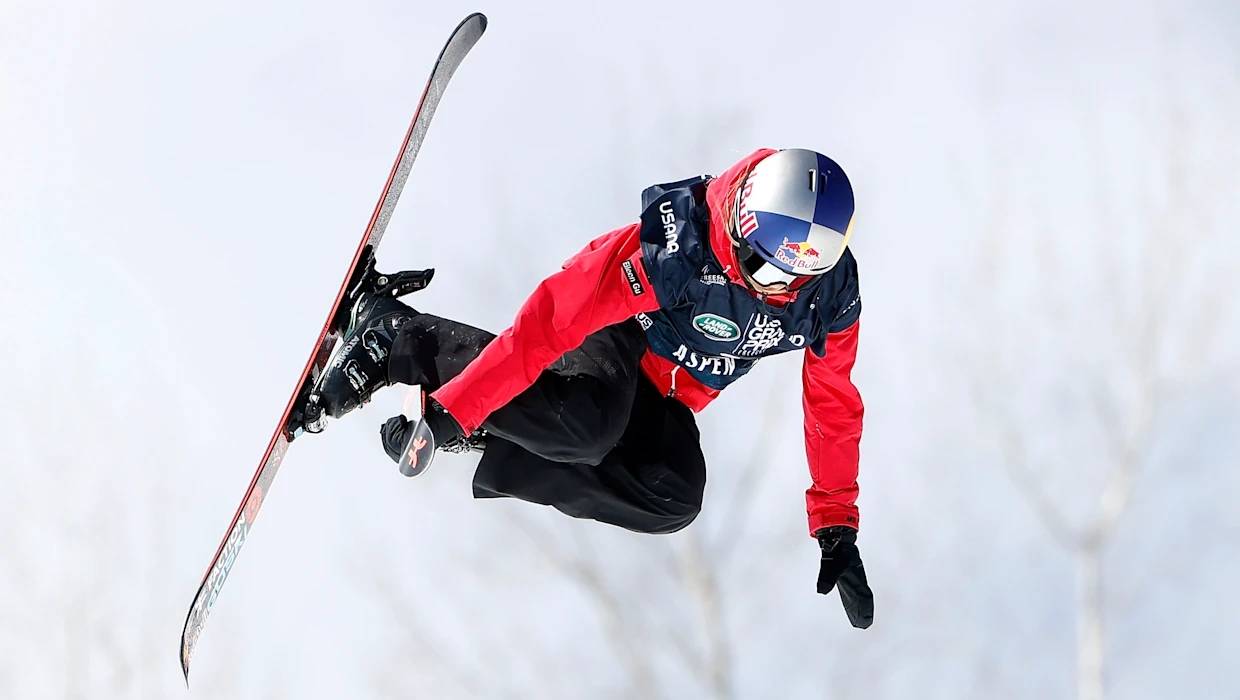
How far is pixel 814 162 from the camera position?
3662 millimetres

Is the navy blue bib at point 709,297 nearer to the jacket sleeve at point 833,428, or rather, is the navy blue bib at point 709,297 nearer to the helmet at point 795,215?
the jacket sleeve at point 833,428

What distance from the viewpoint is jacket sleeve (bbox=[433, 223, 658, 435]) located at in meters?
3.86

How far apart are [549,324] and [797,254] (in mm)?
858

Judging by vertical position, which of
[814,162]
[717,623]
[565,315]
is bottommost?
[717,623]

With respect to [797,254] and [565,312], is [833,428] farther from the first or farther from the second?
[565,312]

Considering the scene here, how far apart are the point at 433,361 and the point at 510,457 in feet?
1.72

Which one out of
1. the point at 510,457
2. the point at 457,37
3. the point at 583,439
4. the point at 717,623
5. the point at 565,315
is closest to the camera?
the point at 565,315

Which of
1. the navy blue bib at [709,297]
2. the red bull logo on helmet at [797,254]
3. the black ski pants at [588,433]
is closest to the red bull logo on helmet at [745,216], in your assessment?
the red bull logo on helmet at [797,254]

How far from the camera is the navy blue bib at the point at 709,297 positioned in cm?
390

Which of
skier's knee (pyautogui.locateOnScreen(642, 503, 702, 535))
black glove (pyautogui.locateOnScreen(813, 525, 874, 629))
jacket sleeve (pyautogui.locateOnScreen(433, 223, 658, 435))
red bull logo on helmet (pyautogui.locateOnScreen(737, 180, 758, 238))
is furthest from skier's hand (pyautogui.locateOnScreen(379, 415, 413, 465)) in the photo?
black glove (pyautogui.locateOnScreen(813, 525, 874, 629))

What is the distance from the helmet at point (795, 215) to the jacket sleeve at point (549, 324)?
1.49ft

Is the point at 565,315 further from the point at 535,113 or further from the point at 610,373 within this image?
the point at 535,113

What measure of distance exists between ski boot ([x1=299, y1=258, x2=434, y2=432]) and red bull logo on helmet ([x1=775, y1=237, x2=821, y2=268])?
1636mm

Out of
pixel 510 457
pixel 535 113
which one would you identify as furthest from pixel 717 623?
pixel 510 457
